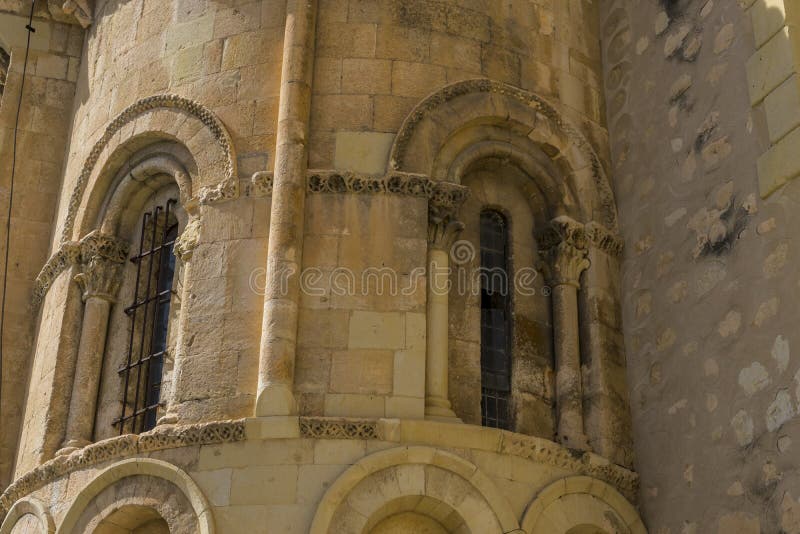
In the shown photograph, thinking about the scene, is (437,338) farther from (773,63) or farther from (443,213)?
(773,63)

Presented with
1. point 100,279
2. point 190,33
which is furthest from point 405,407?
point 190,33

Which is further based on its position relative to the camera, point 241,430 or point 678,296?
point 678,296

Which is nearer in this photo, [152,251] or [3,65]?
[152,251]

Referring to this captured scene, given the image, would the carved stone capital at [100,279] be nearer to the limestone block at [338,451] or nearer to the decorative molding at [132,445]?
the decorative molding at [132,445]

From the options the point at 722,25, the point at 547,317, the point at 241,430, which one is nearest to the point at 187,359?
the point at 241,430

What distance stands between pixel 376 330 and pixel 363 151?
6.10ft

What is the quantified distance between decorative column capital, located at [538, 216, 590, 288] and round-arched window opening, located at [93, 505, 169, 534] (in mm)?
4474

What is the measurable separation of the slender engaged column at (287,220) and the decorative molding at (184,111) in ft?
1.80

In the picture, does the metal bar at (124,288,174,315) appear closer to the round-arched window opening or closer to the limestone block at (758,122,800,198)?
the round-arched window opening

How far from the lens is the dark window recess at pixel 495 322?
12031 millimetres

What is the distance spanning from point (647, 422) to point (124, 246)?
563cm

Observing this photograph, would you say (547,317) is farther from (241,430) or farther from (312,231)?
(241,430)

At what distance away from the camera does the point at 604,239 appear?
12922 mm

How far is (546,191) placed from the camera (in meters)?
13.1
